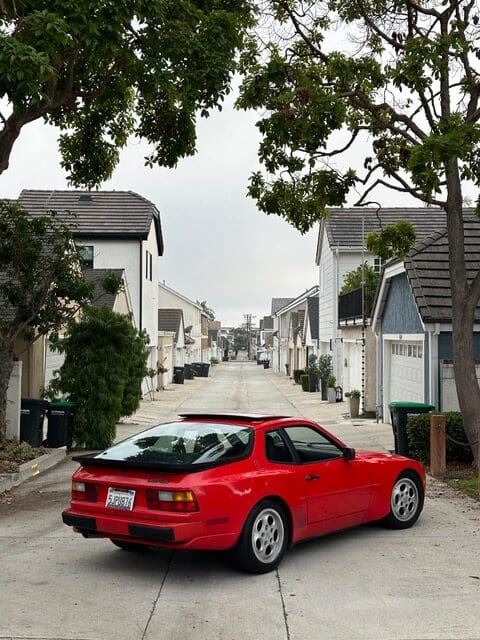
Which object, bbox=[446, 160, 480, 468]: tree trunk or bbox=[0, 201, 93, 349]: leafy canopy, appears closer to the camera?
bbox=[446, 160, 480, 468]: tree trunk

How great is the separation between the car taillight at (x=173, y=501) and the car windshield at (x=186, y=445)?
0.81 feet

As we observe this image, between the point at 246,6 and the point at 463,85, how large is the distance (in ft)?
12.3

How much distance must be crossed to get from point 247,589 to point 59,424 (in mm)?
9742

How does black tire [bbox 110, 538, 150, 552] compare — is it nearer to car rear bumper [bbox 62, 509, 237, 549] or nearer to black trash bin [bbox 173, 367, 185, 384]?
car rear bumper [bbox 62, 509, 237, 549]

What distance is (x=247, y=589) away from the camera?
20.3 feet

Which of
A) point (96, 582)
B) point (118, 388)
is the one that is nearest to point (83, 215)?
point (118, 388)

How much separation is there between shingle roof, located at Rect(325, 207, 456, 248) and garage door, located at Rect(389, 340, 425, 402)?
14.1 m

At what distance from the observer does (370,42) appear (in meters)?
13.1

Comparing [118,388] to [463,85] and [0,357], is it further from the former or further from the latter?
[463,85]

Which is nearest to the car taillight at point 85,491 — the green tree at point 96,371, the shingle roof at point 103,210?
the green tree at point 96,371

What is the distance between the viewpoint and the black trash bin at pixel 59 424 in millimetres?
15156

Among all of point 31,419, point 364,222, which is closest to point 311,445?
point 31,419

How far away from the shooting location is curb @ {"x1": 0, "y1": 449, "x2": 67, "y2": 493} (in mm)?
11202

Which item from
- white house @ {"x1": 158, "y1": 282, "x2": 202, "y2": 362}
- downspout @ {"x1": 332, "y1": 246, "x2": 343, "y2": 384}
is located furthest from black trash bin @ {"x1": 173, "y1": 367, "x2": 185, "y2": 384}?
white house @ {"x1": 158, "y1": 282, "x2": 202, "y2": 362}
